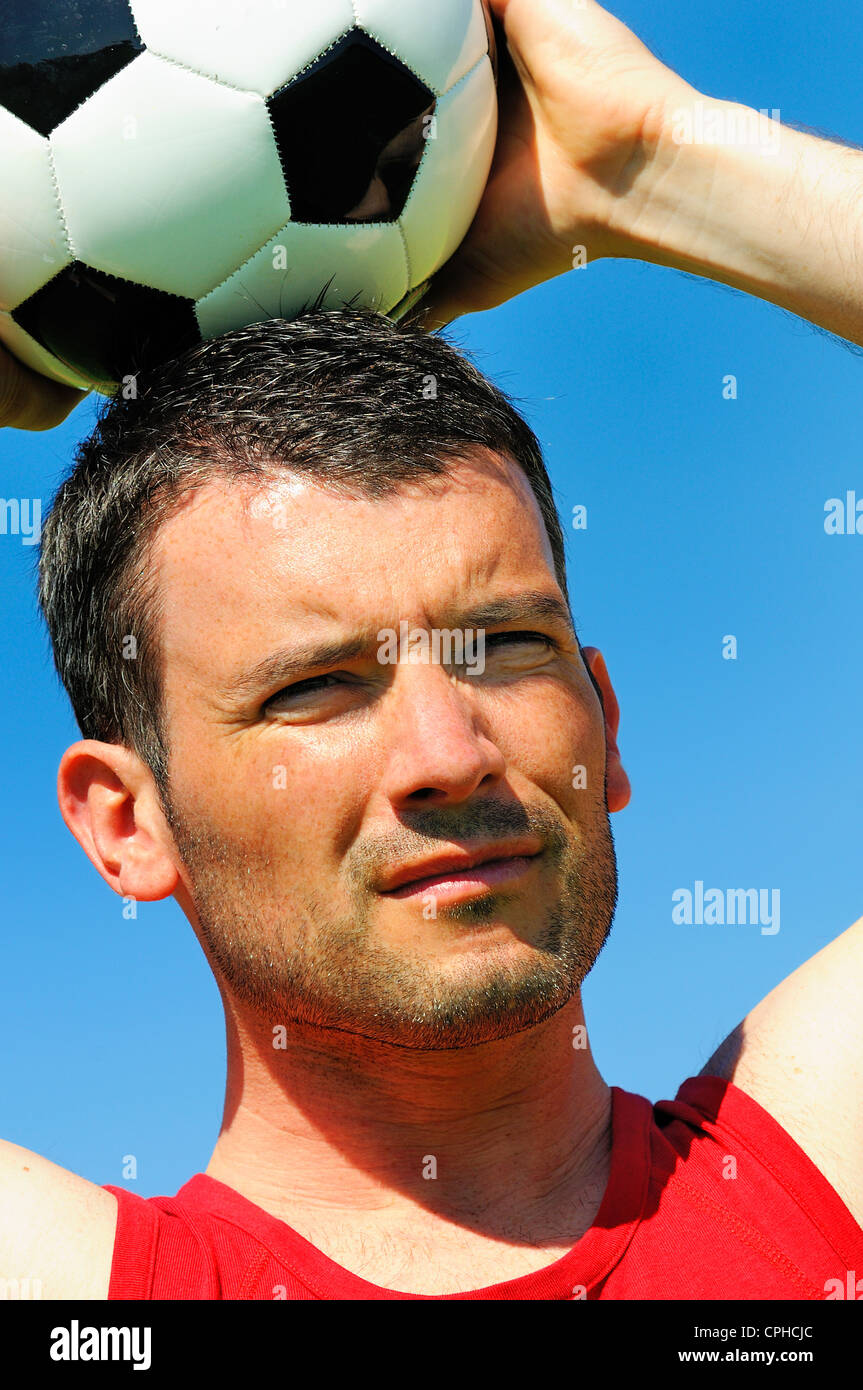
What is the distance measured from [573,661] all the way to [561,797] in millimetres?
405

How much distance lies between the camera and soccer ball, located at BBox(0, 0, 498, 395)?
290 centimetres

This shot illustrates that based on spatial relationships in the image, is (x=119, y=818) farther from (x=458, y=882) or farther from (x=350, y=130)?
(x=350, y=130)

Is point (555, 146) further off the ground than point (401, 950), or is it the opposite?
point (555, 146)

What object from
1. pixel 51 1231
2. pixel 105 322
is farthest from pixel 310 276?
pixel 51 1231

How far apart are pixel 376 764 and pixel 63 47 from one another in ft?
5.56

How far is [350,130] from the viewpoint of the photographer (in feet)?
9.90

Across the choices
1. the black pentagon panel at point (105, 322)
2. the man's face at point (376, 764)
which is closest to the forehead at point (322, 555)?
the man's face at point (376, 764)

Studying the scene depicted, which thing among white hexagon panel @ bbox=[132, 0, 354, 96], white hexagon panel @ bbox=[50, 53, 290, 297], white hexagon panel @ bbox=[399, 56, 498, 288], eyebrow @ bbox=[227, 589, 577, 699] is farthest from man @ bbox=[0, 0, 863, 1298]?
white hexagon panel @ bbox=[132, 0, 354, 96]

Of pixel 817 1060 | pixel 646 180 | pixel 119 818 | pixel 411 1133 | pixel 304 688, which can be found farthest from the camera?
pixel 646 180

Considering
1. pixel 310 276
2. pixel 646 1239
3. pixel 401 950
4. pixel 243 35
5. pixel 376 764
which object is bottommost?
pixel 646 1239

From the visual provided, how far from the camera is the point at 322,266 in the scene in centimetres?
321

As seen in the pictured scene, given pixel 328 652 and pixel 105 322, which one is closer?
pixel 328 652

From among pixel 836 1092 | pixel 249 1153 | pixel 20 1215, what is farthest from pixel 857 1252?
pixel 20 1215

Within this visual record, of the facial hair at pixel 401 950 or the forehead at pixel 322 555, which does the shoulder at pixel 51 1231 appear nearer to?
the facial hair at pixel 401 950
